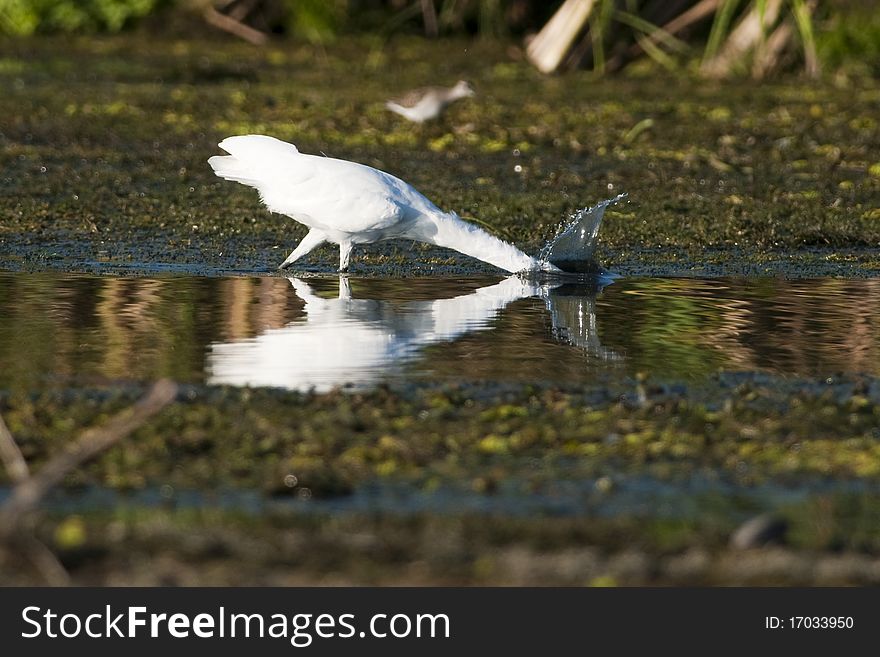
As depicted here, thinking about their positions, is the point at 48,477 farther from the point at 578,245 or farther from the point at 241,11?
the point at 241,11

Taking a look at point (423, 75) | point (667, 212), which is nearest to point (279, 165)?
point (667, 212)

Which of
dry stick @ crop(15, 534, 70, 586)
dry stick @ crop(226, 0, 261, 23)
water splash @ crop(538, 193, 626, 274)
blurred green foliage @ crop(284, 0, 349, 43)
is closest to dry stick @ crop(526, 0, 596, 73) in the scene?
blurred green foliage @ crop(284, 0, 349, 43)

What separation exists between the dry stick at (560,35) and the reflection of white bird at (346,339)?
8.64 m

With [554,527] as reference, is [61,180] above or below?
above

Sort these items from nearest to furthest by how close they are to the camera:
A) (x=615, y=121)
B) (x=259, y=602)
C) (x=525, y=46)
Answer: (x=259, y=602)
(x=615, y=121)
(x=525, y=46)

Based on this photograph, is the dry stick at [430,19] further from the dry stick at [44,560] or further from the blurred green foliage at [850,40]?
the dry stick at [44,560]

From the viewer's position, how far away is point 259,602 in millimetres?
4180

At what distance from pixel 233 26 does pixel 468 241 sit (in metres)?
11.9

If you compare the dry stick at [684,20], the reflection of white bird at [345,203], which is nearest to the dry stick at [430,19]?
the dry stick at [684,20]

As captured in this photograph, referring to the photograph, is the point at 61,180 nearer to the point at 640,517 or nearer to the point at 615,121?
the point at 615,121

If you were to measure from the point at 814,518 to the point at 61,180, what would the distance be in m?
7.86

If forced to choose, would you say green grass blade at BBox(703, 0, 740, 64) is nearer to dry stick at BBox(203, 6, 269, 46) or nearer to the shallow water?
dry stick at BBox(203, 6, 269, 46)

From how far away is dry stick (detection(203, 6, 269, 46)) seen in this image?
19625 mm

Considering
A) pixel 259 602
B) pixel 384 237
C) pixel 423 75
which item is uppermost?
pixel 423 75
